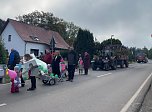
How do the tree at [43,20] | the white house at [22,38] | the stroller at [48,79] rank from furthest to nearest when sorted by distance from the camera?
the tree at [43,20]
the white house at [22,38]
the stroller at [48,79]

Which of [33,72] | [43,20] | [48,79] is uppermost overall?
[43,20]

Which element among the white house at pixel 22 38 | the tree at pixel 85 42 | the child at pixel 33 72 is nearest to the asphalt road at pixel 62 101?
the child at pixel 33 72

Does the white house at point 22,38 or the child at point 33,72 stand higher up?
the white house at point 22,38

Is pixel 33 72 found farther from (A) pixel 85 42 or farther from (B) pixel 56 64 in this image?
(A) pixel 85 42

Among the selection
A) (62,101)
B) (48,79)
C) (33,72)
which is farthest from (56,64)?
(62,101)

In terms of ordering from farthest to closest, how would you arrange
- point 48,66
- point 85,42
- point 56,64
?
point 85,42 → point 56,64 → point 48,66

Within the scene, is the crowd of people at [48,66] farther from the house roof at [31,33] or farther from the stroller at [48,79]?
the house roof at [31,33]

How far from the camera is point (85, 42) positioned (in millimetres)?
47375

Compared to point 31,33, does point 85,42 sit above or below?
below

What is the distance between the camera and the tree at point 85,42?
47.1 metres

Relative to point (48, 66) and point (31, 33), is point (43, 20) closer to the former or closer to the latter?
point (31, 33)

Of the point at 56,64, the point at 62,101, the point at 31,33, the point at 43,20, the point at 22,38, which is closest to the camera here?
the point at 62,101

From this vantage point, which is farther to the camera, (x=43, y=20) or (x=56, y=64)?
(x=43, y=20)

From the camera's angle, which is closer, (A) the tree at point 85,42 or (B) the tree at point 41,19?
(A) the tree at point 85,42
